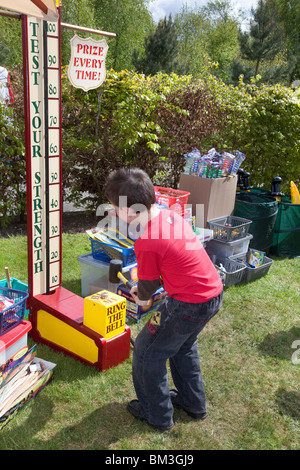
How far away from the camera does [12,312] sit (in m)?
2.77

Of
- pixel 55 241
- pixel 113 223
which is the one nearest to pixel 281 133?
pixel 113 223

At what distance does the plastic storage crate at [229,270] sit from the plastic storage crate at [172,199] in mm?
787

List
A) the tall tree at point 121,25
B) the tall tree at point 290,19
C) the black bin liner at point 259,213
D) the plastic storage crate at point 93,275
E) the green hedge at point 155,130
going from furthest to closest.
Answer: the tall tree at point 290,19, the tall tree at point 121,25, the green hedge at point 155,130, the black bin liner at point 259,213, the plastic storage crate at point 93,275

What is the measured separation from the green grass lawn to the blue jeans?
0.60 feet

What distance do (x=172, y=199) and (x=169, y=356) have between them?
2.36 m

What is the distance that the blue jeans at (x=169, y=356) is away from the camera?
2225 millimetres

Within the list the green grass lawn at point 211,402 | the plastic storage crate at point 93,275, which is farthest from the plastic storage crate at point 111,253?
the green grass lawn at point 211,402

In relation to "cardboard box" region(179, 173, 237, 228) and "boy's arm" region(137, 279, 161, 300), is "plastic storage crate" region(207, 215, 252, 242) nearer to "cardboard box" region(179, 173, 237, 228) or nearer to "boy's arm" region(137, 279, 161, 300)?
"cardboard box" region(179, 173, 237, 228)

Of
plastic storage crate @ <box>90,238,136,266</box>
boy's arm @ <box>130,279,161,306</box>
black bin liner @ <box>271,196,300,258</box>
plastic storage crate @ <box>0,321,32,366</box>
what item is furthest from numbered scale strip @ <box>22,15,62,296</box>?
black bin liner @ <box>271,196,300,258</box>

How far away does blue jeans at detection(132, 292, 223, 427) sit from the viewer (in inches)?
87.6

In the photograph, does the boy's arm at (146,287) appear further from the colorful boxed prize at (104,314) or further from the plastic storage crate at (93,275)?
the plastic storage crate at (93,275)

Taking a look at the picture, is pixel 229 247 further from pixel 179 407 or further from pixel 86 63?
pixel 86 63

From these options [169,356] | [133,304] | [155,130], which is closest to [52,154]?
[133,304]

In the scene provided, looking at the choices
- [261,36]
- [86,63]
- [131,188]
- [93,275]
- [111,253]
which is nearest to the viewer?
[131,188]
